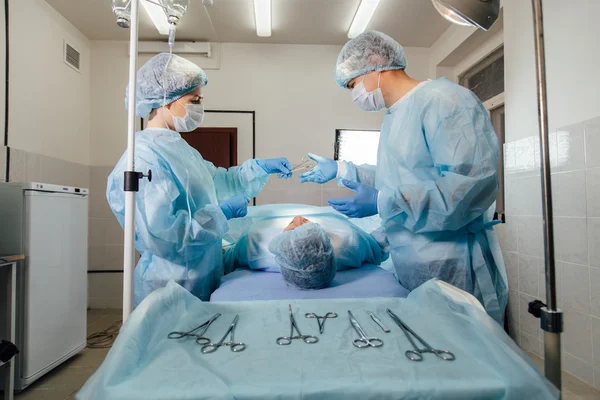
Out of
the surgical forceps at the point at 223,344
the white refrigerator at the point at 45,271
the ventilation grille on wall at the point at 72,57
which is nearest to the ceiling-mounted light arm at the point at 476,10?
the surgical forceps at the point at 223,344

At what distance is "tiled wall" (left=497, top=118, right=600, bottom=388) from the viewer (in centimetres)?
177

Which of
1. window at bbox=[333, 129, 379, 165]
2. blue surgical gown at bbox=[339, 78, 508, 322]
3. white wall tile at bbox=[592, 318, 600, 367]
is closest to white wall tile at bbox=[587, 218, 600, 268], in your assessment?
white wall tile at bbox=[592, 318, 600, 367]

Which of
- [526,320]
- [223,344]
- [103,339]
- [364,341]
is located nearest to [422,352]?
[364,341]

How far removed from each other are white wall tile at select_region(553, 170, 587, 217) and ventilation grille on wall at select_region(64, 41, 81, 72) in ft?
11.9

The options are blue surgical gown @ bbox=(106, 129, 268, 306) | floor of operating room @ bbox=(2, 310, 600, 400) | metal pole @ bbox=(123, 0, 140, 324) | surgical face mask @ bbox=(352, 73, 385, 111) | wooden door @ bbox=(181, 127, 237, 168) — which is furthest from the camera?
wooden door @ bbox=(181, 127, 237, 168)

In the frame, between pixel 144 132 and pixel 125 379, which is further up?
pixel 144 132

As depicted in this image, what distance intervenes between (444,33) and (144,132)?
242cm

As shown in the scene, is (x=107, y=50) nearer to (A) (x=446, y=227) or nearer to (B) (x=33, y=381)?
(B) (x=33, y=381)

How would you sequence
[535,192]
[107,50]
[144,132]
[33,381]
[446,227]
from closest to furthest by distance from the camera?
[446,227] < [144,132] < [33,381] < [535,192] < [107,50]

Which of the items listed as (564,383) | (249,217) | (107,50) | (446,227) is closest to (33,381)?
(249,217)

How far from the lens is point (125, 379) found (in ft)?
1.98

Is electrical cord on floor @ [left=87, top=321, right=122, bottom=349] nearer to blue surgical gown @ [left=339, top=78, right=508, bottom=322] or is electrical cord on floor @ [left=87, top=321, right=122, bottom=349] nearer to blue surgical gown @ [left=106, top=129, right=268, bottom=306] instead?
blue surgical gown @ [left=106, top=129, right=268, bottom=306]

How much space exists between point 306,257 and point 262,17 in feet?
6.52

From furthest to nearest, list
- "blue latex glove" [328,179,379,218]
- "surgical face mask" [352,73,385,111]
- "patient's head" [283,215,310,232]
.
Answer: "patient's head" [283,215,310,232] → "surgical face mask" [352,73,385,111] → "blue latex glove" [328,179,379,218]
